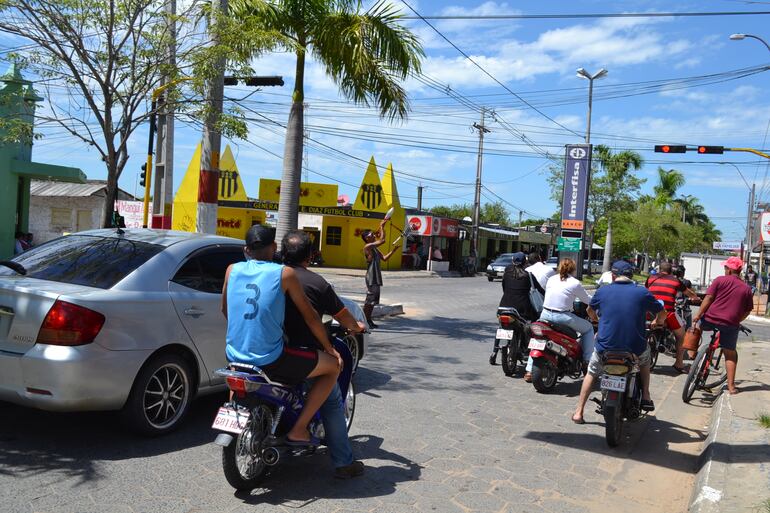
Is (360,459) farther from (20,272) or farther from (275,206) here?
(275,206)

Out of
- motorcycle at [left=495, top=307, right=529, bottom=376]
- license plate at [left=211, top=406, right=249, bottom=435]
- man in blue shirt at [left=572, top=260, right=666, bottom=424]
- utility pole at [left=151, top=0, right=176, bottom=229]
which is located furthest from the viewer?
utility pole at [left=151, top=0, right=176, bottom=229]

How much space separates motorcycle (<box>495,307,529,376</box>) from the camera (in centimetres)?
823

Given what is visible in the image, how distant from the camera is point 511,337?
827cm

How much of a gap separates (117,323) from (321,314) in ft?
4.87

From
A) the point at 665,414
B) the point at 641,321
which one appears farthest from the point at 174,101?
the point at 665,414

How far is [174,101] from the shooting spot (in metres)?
8.92

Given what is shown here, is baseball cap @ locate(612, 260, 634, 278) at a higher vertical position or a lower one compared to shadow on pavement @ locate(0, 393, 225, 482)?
higher

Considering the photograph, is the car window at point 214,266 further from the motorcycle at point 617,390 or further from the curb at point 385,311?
the curb at point 385,311

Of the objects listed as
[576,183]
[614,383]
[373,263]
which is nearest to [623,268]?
[614,383]

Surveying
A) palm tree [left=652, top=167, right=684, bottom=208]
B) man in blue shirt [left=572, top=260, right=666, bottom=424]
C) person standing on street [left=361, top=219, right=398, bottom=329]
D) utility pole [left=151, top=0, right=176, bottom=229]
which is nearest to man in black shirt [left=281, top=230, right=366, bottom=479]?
man in blue shirt [left=572, top=260, right=666, bottom=424]

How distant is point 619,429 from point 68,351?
14.8 feet

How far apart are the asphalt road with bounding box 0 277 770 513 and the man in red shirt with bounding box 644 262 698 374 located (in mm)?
2057

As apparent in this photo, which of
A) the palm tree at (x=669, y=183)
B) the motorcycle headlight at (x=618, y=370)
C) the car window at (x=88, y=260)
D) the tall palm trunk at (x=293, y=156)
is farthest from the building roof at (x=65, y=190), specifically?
the palm tree at (x=669, y=183)

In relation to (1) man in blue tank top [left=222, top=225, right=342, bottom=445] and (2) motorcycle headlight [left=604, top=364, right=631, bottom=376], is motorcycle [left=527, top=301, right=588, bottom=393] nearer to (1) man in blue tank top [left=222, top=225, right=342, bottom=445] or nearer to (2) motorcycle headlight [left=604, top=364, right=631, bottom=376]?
(2) motorcycle headlight [left=604, top=364, right=631, bottom=376]
